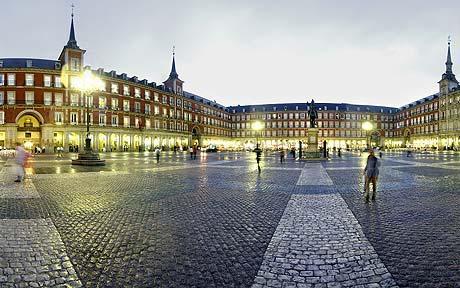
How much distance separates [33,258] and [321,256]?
4586 mm

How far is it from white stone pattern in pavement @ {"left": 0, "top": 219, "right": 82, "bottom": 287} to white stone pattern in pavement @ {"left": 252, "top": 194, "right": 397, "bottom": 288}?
2737 millimetres

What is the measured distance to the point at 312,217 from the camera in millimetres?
7355

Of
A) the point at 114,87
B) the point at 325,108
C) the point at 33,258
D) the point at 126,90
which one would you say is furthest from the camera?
the point at 325,108

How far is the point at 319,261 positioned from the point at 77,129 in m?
59.9

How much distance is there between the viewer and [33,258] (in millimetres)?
4723

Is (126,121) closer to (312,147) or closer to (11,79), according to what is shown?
(11,79)

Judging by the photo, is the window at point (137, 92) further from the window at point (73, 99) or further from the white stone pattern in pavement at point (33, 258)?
the white stone pattern in pavement at point (33, 258)

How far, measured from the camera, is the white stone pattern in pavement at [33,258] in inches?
156

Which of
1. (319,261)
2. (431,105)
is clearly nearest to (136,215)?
(319,261)

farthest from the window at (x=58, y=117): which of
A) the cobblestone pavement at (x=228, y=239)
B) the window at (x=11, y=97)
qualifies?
the cobblestone pavement at (x=228, y=239)

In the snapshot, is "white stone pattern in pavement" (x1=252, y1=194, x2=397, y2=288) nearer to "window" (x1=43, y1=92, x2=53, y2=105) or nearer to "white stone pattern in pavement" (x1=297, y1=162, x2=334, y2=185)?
"white stone pattern in pavement" (x1=297, y1=162, x2=334, y2=185)

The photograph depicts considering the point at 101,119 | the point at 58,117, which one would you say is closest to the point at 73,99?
the point at 58,117

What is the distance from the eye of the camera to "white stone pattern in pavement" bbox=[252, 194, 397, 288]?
13.0ft

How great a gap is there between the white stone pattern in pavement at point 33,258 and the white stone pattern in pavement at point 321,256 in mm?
2737
